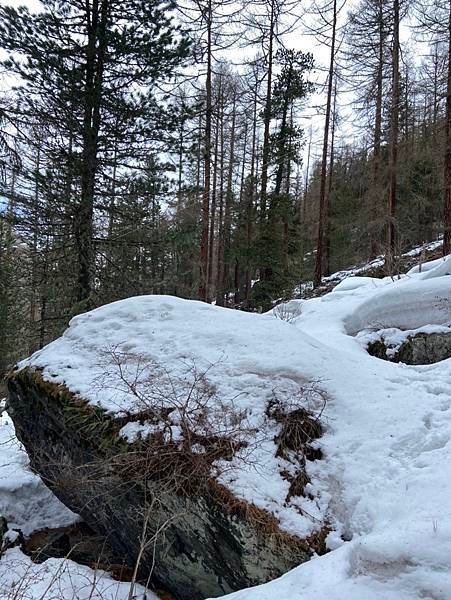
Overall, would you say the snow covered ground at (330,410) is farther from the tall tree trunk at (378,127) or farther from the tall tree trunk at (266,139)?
the tall tree trunk at (266,139)

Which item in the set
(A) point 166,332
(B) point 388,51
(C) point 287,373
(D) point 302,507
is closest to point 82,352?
(A) point 166,332

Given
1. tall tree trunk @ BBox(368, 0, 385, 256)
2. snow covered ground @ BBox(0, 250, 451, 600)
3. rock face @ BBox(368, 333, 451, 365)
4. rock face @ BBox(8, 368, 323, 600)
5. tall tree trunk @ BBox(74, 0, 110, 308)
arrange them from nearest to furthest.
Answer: snow covered ground @ BBox(0, 250, 451, 600)
rock face @ BBox(8, 368, 323, 600)
rock face @ BBox(368, 333, 451, 365)
tall tree trunk @ BBox(74, 0, 110, 308)
tall tree trunk @ BBox(368, 0, 385, 256)

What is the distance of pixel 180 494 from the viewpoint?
10.8ft

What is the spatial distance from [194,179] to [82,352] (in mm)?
17019

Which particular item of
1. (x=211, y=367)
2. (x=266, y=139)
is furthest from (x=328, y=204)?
(x=211, y=367)

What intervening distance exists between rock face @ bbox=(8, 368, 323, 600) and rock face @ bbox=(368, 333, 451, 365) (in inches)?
141

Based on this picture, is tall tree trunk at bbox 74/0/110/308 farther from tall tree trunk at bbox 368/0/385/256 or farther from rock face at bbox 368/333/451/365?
tall tree trunk at bbox 368/0/385/256

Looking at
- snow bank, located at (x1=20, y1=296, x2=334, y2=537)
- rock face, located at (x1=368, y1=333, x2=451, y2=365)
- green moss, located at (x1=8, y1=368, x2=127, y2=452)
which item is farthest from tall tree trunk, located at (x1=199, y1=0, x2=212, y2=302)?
green moss, located at (x1=8, y1=368, x2=127, y2=452)

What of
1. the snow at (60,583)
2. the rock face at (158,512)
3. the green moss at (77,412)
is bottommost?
the snow at (60,583)

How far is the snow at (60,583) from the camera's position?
3.45 m

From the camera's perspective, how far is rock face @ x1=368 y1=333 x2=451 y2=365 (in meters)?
5.58

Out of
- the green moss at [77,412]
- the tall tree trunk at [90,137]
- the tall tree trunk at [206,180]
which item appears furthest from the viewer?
the tall tree trunk at [206,180]

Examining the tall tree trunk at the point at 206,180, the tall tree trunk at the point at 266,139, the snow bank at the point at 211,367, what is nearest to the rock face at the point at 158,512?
the snow bank at the point at 211,367

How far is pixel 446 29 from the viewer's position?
1006cm
